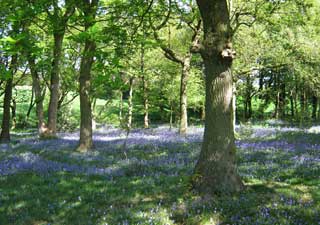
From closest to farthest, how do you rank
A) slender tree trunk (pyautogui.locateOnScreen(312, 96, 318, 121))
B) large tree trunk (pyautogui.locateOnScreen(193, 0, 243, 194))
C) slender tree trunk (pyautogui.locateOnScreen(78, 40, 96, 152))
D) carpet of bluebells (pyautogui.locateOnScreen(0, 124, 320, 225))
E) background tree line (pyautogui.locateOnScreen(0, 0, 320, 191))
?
carpet of bluebells (pyautogui.locateOnScreen(0, 124, 320, 225)), large tree trunk (pyautogui.locateOnScreen(193, 0, 243, 194)), background tree line (pyautogui.locateOnScreen(0, 0, 320, 191)), slender tree trunk (pyautogui.locateOnScreen(78, 40, 96, 152)), slender tree trunk (pyautogui.locateOnScreen(312, 96, 318, 121))

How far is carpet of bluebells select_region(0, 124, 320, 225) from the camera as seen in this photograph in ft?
21.4

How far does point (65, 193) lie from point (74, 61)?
2575 cm

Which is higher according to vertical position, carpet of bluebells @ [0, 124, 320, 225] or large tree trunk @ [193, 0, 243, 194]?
large tree trunk @ [193, 0, 243, 194]

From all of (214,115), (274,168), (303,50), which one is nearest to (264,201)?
(214,115)

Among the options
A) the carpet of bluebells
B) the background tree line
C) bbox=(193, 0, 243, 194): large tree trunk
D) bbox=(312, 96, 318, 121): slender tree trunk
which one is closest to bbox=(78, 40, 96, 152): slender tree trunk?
the background tree line

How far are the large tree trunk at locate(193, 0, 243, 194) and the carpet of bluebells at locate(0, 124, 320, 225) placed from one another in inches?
15.0

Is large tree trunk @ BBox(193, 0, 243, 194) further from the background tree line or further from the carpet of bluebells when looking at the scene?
the carpet of bluebells

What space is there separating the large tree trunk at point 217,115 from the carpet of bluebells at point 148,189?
38 centimetres

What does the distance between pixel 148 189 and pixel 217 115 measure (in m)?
2.35

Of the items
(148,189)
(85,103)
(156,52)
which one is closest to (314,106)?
(156,52)

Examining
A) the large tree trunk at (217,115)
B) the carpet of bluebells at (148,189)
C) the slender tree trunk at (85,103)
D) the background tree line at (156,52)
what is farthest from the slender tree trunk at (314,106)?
the large tree trunk at (217,115)

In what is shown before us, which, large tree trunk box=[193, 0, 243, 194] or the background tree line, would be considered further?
the background tree line

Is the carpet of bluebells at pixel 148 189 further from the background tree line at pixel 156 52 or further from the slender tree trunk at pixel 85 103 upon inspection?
the background tree line at pixel 156 52

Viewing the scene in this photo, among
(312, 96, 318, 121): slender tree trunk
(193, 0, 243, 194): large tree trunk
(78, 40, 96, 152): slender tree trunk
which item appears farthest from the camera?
(312, 96, 318, 121): slender tree trunk
